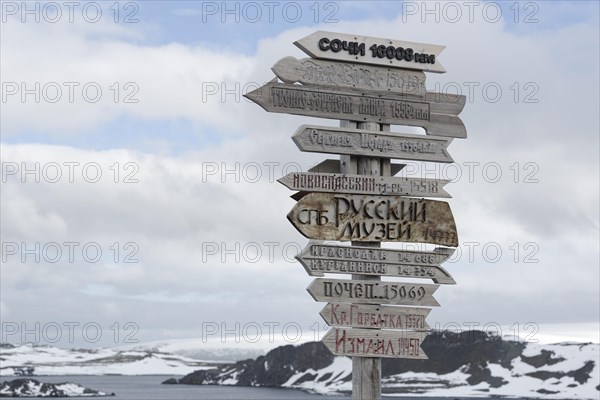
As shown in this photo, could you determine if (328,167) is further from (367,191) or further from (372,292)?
(372,292)

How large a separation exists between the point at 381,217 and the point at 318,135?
7.68 ft

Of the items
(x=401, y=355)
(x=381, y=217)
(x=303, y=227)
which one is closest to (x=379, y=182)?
(x=381, y=217)

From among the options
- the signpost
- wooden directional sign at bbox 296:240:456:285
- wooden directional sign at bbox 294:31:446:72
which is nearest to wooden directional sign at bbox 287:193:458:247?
the signpost

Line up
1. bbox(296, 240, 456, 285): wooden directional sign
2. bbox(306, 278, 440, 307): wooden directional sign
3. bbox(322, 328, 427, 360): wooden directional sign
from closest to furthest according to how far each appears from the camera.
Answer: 1. bbox(296, 240, 456, 285): wooden directional sign
2. bbox(306, 278, 440, 307): wooden directional sign
3. bbox(322, 328, 427, 360): wooden directional sign

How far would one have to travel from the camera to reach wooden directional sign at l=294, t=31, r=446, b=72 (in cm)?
2094

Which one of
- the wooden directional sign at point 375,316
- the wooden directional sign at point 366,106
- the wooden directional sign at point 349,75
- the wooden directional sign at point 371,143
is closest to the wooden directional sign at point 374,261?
the wooden directional sign at point 375,316

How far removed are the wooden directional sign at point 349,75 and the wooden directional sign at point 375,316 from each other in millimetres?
4972

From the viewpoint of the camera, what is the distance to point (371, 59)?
70.1ft

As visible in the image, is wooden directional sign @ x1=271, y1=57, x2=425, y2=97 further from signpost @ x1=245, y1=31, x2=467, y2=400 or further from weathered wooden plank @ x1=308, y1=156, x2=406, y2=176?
weathered wooden plank @ x1=308, y1=156, x2=406, y2=176

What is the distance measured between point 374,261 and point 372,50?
190 inches

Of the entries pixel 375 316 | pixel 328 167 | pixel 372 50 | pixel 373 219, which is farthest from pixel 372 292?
pixel 372 50

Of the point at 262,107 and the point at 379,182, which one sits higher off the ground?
the point at 262,107

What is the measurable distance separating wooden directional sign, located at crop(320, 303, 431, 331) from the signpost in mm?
22

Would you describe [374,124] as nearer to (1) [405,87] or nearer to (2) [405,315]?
(1) [405,87]
